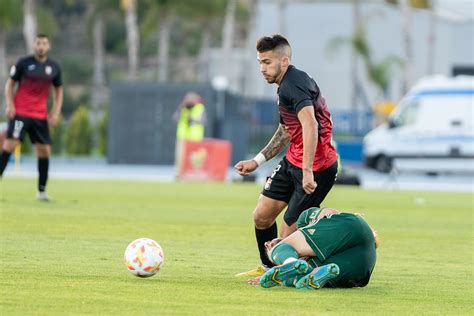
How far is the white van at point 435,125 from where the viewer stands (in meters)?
39.8

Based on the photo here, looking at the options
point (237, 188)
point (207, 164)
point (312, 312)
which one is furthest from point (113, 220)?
point (207, 164)

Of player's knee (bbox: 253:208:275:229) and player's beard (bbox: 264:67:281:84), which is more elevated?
player's beard (bbox: 264:67:281:84)

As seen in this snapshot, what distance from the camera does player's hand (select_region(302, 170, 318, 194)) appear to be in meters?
10.2

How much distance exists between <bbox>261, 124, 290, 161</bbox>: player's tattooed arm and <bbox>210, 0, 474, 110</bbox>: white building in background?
54572 millimetres

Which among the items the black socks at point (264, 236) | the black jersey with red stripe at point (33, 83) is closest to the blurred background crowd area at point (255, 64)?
the black jersey with red stripe at point (33, 83)

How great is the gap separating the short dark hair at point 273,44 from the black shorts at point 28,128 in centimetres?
922

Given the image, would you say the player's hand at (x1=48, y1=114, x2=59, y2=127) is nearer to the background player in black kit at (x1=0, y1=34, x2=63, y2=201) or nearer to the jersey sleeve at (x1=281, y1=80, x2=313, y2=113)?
the background player in black kit at (x1=0, y1=34, x2=63, y2=201)

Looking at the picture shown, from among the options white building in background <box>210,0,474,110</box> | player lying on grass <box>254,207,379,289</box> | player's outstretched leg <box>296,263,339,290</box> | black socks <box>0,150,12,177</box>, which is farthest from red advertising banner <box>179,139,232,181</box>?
white building in background <box>210,0,474,110</box>

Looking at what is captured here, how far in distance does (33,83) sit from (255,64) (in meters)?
49.4

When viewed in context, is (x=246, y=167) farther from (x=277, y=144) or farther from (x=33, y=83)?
(x=33, y=83)

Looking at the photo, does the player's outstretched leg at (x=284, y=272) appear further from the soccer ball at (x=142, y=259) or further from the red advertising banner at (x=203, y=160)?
the red advertising banner at (x=203, y=160)

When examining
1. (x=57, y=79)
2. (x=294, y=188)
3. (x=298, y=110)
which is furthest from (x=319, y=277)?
(x=57, y=79)

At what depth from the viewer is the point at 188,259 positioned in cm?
1220

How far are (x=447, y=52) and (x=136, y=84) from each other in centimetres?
2981
